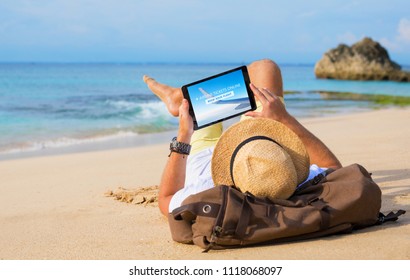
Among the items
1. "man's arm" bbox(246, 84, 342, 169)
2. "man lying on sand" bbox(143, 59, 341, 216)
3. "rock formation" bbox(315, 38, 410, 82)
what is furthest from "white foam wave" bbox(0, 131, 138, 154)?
"rock formation" bbox(315, 38, 410, 82)

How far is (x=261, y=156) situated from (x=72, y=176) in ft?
13.4

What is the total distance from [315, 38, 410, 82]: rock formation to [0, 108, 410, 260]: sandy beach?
143ft

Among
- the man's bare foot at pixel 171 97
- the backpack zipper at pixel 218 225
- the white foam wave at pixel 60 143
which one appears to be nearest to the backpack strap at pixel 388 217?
the backpack zipper at pixel 218 225

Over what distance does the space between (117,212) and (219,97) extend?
1577mm

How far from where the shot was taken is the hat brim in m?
3.61

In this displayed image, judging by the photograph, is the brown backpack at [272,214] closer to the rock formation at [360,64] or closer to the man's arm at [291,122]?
the man's arm at [291,122]

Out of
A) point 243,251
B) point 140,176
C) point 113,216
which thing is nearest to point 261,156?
point 243,251

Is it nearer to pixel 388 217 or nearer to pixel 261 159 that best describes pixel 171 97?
pixel 261 159

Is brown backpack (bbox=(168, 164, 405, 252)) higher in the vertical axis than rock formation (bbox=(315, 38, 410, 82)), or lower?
higher

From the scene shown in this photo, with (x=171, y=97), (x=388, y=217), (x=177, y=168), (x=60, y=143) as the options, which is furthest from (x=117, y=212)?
(x=60, y=143)

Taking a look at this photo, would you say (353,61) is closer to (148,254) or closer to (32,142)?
(32,142)

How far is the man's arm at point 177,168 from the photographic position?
3814mm

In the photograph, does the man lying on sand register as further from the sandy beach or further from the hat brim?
the sandy beach

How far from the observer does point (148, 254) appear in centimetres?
352
